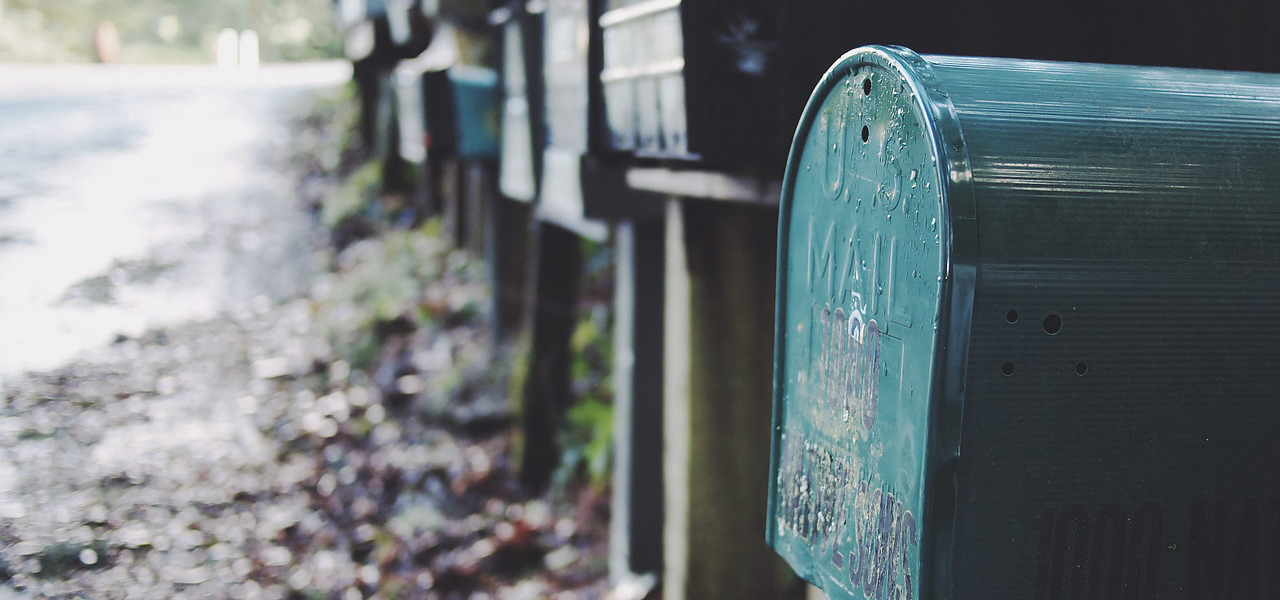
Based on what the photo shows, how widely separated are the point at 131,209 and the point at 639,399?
21.2 ft

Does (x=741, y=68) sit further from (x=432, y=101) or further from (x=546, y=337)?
(x=432, y=101)

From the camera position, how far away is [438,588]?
4988mm

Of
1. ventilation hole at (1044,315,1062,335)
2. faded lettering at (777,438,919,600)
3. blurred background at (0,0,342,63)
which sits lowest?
faded lettering at (777,438,919,600)

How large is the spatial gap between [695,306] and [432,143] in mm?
3780

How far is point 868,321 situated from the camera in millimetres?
1748

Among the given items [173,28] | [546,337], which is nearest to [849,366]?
[546,337]

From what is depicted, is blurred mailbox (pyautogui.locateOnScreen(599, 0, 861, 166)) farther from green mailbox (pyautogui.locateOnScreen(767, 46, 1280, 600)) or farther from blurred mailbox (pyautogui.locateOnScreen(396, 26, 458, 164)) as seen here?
blurred mailbox (pyautogui.locateOnScreen(396, 26, 458, 164))

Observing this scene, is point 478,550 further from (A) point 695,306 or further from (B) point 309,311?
(B) point 309,311

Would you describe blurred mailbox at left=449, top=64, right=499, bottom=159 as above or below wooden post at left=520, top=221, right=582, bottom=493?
above

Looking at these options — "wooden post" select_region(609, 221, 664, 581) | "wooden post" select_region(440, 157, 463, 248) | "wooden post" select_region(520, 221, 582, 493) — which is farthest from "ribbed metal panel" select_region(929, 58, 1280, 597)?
"wooden post" select_region(440, 157, 463, 248)

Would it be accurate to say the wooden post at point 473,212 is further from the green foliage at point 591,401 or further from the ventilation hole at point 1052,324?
the ventilation hole at point 1052,324

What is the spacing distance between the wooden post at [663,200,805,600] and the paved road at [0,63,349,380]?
3134mm

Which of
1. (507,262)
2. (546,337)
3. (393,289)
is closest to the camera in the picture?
(546,337)

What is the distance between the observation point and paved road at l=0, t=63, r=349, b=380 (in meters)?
6.20
